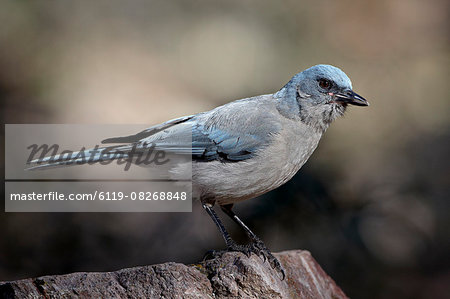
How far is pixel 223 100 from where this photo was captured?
8.71 m

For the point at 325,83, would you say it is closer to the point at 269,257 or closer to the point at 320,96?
the point at 320,96

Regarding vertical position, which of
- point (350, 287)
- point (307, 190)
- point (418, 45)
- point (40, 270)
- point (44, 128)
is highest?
point (418, 45)

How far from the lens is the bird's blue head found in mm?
4586

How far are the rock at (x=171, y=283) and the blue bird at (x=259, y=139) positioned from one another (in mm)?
385

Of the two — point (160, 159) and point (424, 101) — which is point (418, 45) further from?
point (160, 159)

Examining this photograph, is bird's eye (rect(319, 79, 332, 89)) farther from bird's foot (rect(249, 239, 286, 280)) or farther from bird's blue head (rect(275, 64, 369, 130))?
bird's foot (rect(249, 239, 286, 280))

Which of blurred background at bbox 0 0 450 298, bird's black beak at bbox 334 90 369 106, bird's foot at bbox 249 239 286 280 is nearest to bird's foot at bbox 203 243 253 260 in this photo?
bird's foot at bbox 249 239 286 280

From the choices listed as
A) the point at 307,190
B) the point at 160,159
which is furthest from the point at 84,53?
the point at 160,159

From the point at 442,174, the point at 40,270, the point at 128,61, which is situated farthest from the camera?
the point at 128,61

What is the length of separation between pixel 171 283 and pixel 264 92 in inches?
201

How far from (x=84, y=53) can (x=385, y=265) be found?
17.5ft

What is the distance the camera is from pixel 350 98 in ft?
14.9

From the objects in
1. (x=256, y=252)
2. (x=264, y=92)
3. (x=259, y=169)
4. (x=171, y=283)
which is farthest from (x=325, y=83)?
Answer: (x=264, y=92)

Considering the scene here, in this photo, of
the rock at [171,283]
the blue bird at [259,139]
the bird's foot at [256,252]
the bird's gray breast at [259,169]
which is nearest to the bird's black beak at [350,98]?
the blue bird at [259,139]
